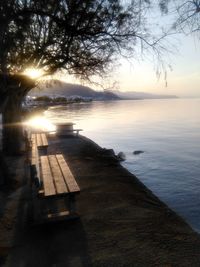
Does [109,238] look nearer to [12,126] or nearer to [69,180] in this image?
[69,180]

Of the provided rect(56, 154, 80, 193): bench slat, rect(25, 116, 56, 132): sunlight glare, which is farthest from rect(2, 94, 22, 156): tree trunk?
rect(25, 116, 56, 132): sunlight glare

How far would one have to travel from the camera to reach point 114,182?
35.1ft

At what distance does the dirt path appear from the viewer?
17.4 feet

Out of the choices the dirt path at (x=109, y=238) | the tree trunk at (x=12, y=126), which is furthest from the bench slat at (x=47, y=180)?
the tree trunk at (x=12, y=126)

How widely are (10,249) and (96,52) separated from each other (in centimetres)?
841

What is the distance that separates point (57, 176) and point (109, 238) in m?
2.35

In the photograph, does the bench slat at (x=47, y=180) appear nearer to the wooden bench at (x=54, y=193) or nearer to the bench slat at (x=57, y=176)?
the wooden bench at (x=54, y=193)

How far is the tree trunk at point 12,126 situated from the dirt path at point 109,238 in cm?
586

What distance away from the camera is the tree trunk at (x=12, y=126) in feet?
47.3

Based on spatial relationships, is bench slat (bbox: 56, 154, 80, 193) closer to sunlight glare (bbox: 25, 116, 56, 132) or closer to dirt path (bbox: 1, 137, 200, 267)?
dirt path (bbox: 1, 137, 200, 267)

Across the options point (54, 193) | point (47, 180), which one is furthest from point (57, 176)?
point (54, 193)

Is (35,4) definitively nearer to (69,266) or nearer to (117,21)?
(117,21)

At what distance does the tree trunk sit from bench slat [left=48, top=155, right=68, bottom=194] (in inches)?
208

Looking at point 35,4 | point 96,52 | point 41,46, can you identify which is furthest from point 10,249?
point 96,52
